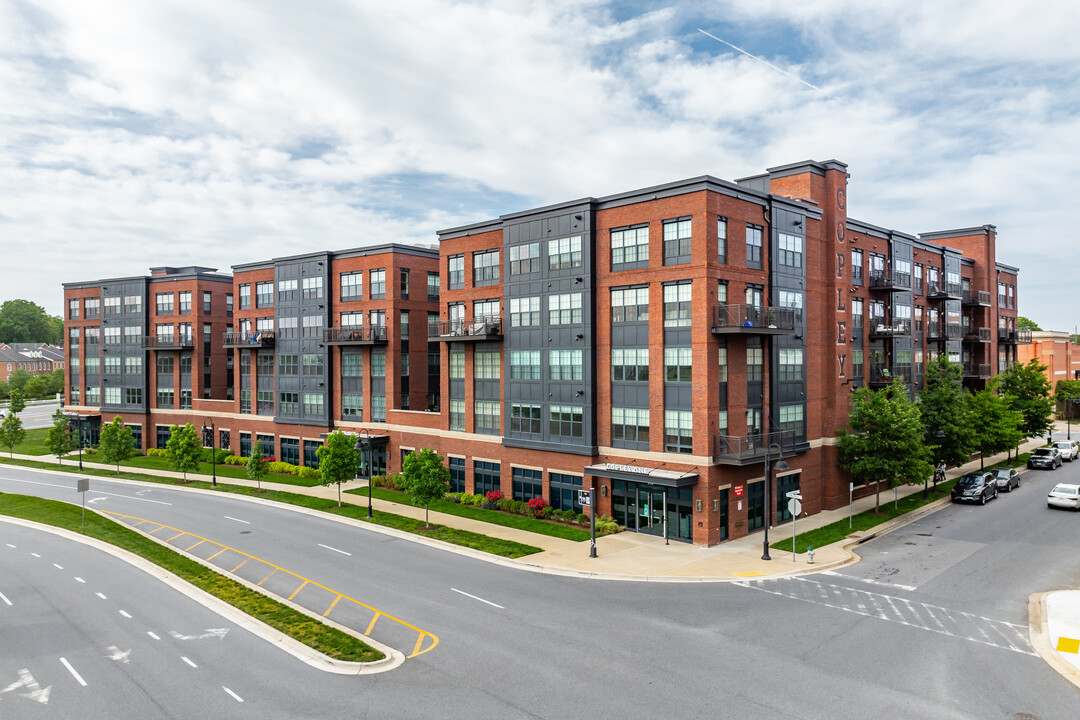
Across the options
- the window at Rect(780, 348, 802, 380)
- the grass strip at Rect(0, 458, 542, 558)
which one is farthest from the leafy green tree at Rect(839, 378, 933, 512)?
the grass strip at Rect(0, 458, 542, 558)

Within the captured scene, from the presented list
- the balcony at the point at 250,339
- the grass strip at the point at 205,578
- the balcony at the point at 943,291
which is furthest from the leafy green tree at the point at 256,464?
the balcony at the point at 943,291

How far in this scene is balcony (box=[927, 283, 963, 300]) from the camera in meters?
50.0

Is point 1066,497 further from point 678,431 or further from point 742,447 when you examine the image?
point 678,431

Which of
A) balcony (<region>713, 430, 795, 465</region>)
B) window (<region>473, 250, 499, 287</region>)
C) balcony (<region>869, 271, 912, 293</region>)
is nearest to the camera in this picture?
balcony (<region>713, 430, 795, 465</region>)

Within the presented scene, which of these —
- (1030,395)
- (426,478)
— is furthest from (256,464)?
(1030,395)

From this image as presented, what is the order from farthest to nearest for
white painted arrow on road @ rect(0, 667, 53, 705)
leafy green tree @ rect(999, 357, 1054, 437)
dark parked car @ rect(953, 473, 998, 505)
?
leafy green tree @ rect(999, 357, 1054, 437) < dark parked car @ rect(953, 473, 998, 505) < white painted arrow on road @ rect(0, 667, 53, 705)

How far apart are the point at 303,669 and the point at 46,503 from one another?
117 ft

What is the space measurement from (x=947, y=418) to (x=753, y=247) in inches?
723

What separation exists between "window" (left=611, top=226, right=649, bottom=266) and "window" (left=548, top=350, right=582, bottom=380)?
5.44 meters

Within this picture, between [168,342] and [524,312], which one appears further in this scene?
[168,342]

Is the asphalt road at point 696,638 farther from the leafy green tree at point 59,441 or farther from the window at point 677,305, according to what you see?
the leafy green tree at point 59,441

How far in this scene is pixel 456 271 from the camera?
141 feet

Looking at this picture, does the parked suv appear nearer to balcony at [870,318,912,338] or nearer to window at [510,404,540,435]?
balcony at [870,318,912,338]

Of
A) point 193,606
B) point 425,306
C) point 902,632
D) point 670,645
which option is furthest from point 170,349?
point 902,632
